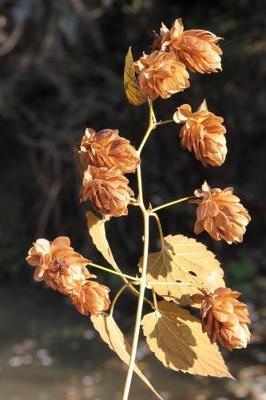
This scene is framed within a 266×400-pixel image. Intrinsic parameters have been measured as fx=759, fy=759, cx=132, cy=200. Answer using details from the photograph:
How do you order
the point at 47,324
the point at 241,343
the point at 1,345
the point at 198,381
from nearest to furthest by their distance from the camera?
1. the point at 241,343
2. the point at 198,381
3. the point at 1,345
4. the point at 47,324

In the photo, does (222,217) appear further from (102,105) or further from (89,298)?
(102,105)

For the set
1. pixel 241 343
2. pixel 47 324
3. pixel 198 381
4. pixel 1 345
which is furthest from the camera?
pixel 47 324

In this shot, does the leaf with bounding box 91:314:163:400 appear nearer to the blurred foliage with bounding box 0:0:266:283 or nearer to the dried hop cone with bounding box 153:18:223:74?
the dried hop cone with bounding box 153:18:223:74

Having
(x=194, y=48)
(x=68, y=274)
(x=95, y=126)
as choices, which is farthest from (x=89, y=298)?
(x=95, y=126)

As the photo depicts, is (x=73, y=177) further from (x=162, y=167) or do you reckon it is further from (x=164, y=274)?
(x=164, y=274)

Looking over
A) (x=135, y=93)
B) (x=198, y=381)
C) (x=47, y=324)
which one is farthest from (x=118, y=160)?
(x=47, y=324)
